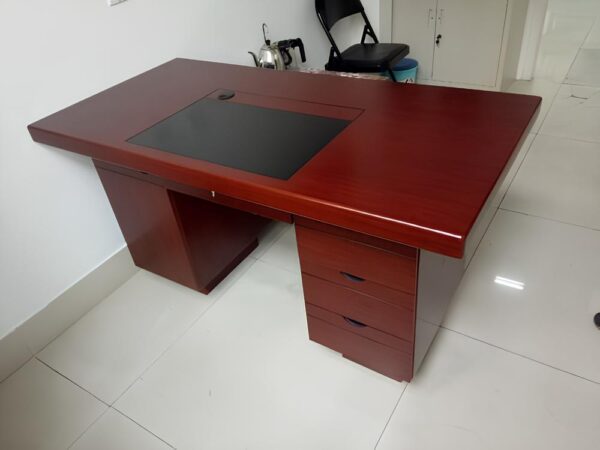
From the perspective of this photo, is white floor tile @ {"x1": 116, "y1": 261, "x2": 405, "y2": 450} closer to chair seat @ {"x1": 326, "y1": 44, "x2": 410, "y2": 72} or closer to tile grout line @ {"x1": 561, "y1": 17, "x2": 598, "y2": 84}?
Result: chair seat @ {"x1": 326, "y1": 44, "x2": 410, "y2": 72}

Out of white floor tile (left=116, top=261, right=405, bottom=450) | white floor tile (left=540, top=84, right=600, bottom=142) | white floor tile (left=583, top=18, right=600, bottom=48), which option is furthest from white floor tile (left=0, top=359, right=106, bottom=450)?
white floor tile (left=583, top=18, right=600, bottom=48)

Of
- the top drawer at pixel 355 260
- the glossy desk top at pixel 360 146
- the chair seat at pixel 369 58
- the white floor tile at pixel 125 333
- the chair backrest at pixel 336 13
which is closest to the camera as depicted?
the glossy desk top at pixel 360 146

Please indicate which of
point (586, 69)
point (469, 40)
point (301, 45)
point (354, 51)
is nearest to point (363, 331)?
point (301, 45)

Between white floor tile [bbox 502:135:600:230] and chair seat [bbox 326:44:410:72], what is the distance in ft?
3.13

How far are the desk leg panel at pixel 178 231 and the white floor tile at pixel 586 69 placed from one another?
2655 mm

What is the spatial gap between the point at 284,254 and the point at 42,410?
41.9 inches

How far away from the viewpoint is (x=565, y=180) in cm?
226

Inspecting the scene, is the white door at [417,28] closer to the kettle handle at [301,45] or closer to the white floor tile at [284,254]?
the kettle handle at [301,45]

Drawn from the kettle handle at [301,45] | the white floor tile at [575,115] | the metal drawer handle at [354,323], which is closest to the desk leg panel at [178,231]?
the metal drawer handle at [354,323]

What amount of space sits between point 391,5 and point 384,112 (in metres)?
2.17

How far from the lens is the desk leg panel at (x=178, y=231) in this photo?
1.59 m

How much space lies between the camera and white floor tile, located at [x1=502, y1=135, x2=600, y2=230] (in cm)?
207

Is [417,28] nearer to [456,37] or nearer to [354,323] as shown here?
[456,37]

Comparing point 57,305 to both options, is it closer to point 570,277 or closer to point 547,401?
point 547,401
